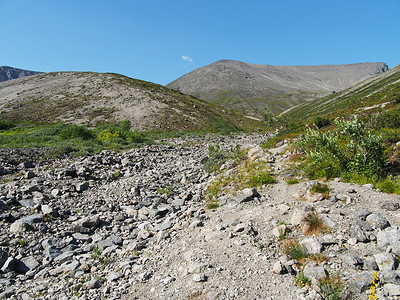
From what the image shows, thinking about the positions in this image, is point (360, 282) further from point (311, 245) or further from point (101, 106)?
point (101, 106)

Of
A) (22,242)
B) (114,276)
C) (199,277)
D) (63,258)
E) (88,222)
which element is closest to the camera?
(199,277)

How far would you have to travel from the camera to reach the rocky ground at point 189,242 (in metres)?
4.41

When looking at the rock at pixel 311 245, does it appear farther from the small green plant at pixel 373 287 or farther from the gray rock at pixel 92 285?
the gray rock at pixel 92 285

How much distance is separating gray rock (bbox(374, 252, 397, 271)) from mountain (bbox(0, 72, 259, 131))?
37.2 metres

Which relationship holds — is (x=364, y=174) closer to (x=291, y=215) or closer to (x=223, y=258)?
(x=291, y=215)

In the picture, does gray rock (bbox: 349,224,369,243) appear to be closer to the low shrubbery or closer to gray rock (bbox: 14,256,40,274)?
gray rock (bbox: 14,256,40,274)

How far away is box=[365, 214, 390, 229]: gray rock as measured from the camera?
Result: 16.4ft

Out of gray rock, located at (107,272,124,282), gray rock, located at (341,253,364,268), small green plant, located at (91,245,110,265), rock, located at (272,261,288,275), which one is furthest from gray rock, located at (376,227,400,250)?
small green plant, located at (91,245,110,265)

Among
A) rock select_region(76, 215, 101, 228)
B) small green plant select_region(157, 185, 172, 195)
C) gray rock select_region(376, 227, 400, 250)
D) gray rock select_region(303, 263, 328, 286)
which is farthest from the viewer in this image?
small green plant select_region(157, 185, 172, 195)

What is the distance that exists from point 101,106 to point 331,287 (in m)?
51.1

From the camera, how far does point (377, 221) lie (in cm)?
506

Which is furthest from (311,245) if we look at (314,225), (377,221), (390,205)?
(390,205)

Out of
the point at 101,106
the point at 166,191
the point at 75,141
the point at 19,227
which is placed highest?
the point at 101,106

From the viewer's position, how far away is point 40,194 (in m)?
9.67
